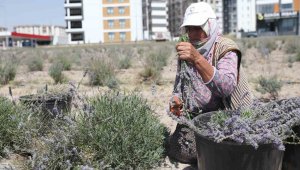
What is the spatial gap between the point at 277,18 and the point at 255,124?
86137 mm

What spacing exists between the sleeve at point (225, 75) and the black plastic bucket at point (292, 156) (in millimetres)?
553

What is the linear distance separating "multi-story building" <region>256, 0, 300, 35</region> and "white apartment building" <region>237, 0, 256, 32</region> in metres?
5.91

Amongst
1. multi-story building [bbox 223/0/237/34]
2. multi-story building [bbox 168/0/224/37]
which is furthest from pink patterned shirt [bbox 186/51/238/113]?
multi-story building [bbox 168/0/224/37]

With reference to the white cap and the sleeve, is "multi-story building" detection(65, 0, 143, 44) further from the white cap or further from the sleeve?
the sleeve

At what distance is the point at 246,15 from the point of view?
97.1 meters

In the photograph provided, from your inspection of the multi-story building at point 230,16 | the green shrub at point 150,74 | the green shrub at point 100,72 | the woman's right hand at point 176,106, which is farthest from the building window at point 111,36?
the woman's right hand at point 176,106

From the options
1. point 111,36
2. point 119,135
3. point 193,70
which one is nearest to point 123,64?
point 193,70

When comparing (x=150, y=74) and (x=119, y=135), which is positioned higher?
(x=150, y=74)

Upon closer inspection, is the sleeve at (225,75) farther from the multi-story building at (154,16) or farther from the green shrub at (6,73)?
the multi-story building at (154,16)

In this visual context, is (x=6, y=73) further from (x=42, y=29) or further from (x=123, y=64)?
(x=42, y=29)

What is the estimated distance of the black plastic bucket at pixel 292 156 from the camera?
2897 millimetres

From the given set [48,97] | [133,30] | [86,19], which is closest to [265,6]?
[133,30]

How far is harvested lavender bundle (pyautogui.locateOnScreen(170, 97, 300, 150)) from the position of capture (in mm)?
2404

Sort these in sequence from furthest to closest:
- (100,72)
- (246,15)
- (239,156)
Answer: (246,15) → (100,72) → (239,156)
